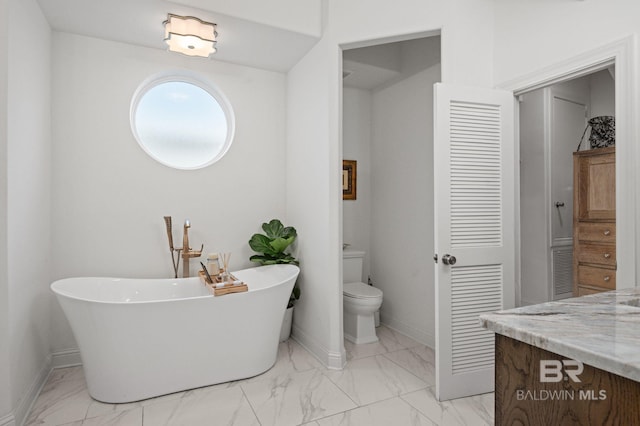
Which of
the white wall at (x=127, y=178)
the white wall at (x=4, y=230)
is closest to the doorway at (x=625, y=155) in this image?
the white wall at (x=127, y=178)

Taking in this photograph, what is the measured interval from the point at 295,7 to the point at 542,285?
3387mm

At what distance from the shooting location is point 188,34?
2.51 metres

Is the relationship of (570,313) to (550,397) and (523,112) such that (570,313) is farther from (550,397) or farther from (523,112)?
(523,112)

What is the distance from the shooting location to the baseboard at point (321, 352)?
2.73m

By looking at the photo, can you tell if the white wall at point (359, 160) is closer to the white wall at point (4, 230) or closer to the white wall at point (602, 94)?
the white wall at point (602, 94)

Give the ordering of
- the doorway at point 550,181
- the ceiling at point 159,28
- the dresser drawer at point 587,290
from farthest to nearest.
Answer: the doorway at point 550,181 < the dresser drawer at point 587,290 < the ceiling at point 159,28

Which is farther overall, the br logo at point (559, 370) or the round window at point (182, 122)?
the round window at point (182, 122)

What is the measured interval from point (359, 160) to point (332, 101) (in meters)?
1.24

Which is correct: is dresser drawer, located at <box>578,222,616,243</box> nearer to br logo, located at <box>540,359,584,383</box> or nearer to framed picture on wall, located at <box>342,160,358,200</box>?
framed picture on wall, located at <box>342,160,358,200</box>

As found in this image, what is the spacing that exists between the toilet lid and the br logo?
2.33 metres

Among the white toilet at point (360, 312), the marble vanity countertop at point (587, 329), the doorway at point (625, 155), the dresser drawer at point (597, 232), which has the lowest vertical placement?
the white toilet at point (360, 312)

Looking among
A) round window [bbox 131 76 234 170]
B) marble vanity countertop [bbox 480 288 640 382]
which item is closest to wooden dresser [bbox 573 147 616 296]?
marble vanity countertop [bbox 480 288 640 382]

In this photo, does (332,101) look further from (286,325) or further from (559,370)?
(559,370)

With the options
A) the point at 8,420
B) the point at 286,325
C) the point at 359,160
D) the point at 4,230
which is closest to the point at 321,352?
the point at 286,325
